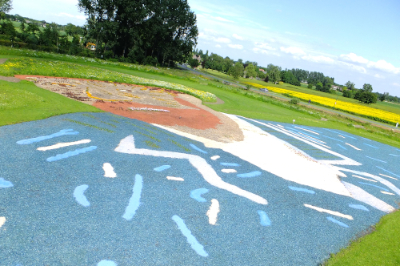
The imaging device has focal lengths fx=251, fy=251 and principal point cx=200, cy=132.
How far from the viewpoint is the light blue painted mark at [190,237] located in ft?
22.5

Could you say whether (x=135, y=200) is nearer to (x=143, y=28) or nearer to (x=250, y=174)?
(x=250, y=174)

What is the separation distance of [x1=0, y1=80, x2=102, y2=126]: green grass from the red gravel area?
169cm

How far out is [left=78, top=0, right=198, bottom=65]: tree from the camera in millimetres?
59312

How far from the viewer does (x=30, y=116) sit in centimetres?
1330

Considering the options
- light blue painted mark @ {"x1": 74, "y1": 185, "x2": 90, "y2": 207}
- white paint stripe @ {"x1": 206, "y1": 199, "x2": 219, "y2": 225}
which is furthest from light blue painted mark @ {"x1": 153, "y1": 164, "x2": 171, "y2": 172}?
light blue painted mark @ {"x1": 74, "y1": 185, "x2": 90, "y2": 207}

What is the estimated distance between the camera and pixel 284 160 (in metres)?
15.3

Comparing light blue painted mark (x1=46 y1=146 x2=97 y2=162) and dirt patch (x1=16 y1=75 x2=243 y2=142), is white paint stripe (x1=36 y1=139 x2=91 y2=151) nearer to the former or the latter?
light blue painted mark (x1=46 y1=146 x2=97 y2=162)

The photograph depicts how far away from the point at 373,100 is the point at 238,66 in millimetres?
47102

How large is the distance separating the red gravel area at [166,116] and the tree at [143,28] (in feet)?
154

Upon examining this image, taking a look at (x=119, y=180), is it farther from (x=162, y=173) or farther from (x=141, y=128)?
(x=141, y=128)

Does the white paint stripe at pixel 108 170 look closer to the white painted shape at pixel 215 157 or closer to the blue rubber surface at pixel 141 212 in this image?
the blue rubber surface at pixel 141 212

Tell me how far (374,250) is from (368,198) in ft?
16.1

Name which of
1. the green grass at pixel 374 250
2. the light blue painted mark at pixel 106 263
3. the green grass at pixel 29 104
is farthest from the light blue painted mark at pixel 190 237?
the green grass at pixel 29 104

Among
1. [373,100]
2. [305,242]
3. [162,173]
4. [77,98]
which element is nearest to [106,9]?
[77,98]
